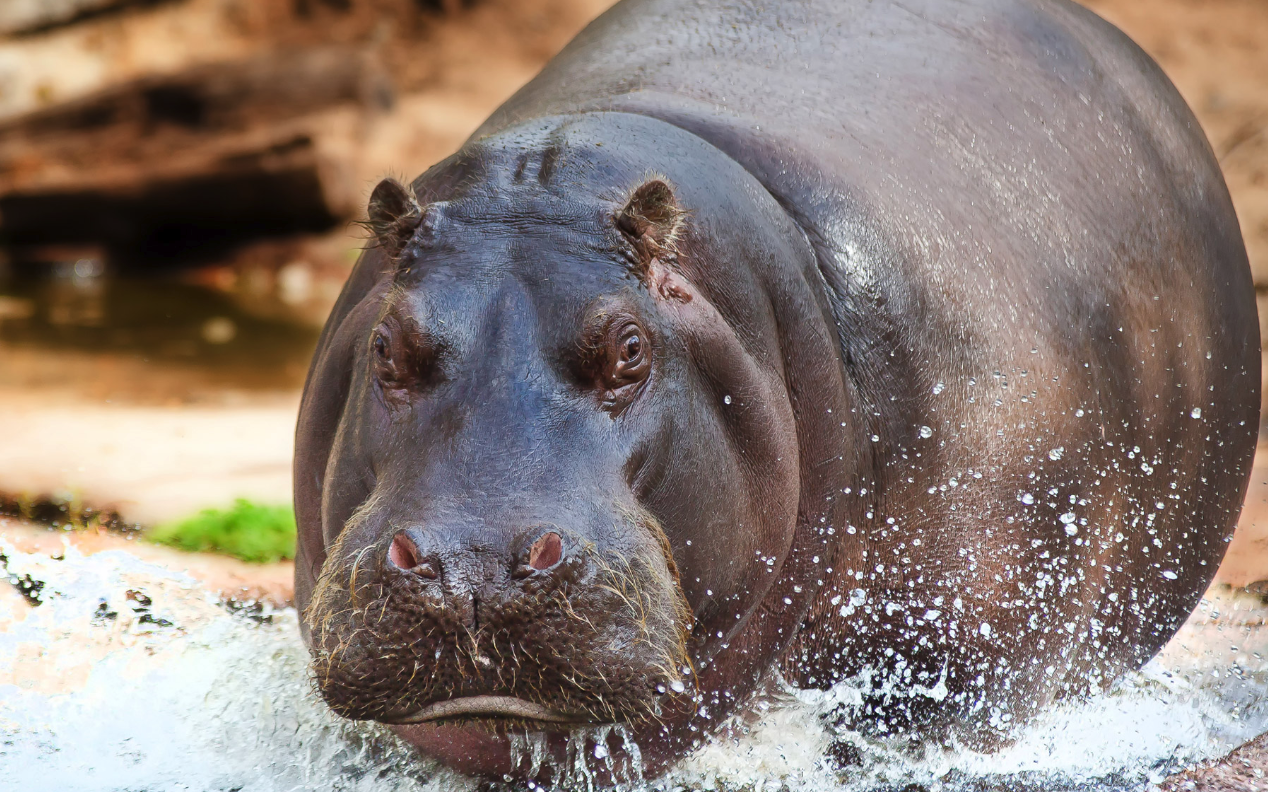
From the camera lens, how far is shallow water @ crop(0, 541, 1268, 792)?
3564 mm

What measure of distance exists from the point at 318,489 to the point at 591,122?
3.68ft

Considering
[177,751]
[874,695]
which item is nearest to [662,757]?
[874,695]

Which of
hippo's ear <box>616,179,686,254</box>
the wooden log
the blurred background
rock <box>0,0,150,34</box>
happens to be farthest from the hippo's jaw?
rock <box>0,0,150,34</box>

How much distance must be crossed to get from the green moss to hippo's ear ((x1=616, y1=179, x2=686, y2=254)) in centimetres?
327

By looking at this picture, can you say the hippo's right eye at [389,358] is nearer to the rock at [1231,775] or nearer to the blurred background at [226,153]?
the rock at [1231,775]

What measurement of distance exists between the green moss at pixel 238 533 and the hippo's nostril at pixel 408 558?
3384 millimetres

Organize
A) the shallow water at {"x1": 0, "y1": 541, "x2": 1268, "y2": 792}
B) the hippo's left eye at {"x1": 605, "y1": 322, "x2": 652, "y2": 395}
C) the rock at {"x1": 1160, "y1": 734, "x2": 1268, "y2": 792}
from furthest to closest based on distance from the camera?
the shallow water at {"x1": 0, "y1": 541, "x2": 1268, "y2": 792}
the rock at {"x1": 1160, "y1": 734, "x2": 1268, "y2": 792}
the hippo's left eye at {"x1": 605, "y1": 322, "x2": 652, "y2": 395}

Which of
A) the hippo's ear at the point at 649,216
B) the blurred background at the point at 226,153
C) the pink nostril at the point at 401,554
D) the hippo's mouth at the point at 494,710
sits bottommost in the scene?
the blurred background at the point at 226,153

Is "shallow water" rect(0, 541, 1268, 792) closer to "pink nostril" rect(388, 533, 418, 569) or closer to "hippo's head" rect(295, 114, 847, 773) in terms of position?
"hippo's head" rect(295, 114, 847, 773)

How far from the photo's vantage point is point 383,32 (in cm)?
1622

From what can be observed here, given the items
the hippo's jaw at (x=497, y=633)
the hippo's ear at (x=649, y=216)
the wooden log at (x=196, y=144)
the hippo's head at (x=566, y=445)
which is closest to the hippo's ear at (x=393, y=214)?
the hippo's head at (x=566, y=445)

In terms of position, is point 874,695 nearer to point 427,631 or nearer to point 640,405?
point 640,405

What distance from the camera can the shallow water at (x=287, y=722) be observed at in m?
3.56

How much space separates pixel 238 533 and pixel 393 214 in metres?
3.13
